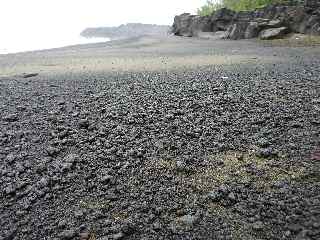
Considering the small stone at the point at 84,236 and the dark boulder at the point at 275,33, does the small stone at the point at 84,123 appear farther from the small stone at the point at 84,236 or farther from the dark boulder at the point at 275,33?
the dark boulder at the point at 275,33

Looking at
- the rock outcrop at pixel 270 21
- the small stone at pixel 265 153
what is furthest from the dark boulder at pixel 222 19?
the small stone at pixel 265 153

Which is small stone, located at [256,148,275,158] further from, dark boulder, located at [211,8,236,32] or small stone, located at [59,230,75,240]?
dark boulder, located at [211,8,236,32]

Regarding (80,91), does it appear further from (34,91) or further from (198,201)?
(198,201)

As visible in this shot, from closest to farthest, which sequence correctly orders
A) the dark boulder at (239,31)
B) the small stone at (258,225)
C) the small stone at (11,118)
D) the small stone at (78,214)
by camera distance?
the small stone at (258,225) < the small stone at (78,214) < the small stone at (11,118) < the dark boulder at (239,31)

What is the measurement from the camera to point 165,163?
355cm

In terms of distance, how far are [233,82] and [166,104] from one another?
151 cm

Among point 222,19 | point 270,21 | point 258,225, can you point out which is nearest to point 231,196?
point 258,225

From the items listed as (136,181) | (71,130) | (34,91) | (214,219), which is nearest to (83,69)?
(34,91)

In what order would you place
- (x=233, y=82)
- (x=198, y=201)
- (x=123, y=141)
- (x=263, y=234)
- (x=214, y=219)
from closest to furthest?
(x=263, y=234), (x=214, y=219), (x=198, y=201), (x=123, y=141), (x=233, y=82)

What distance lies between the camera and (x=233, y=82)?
607 cm

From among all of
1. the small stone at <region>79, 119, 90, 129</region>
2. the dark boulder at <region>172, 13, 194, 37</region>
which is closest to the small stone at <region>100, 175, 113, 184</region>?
the small stone at <region>79, 119, 90, 129</region>

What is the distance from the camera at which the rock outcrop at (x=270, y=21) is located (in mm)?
15352

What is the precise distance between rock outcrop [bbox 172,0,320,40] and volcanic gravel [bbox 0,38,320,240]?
34.7 ft

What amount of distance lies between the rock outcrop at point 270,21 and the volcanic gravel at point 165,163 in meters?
10.6
